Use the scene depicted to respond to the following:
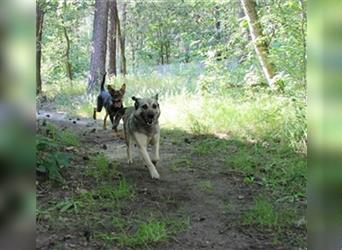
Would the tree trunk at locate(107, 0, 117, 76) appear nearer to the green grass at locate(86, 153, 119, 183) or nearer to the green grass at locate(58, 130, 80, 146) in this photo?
the green grass at locate(58, 130, 80, 146)

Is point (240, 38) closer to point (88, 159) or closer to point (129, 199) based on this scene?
point (88, 159)

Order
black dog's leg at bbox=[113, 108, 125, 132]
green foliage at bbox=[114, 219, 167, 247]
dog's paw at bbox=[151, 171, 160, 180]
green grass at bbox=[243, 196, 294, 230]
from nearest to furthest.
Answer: green foliage at bbox=[114, 219, 167, 247]
green grass at bbox=[243, 196, 294, 230]
dog's paw at bbox=[151, 171, 160, 180]
black dog's leg at bbox=[113, 108, 125, 132]

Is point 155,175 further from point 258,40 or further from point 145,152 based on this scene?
point 258,40

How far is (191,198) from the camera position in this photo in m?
3.99

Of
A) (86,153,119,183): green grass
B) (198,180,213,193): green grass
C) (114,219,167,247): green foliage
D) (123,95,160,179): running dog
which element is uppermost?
(123,95,160,179): running dog

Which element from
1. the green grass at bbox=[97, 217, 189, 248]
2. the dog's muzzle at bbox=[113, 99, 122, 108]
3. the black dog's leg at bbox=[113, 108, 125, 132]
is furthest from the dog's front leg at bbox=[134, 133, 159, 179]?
the dog's muzzle at bbox=[113, 99, 122, 108]

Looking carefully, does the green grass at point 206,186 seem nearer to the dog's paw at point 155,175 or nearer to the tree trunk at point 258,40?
the dog's paw at point 155,175

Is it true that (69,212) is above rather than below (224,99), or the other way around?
below

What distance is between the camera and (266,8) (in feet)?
22.3

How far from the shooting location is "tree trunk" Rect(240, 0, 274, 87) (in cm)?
723

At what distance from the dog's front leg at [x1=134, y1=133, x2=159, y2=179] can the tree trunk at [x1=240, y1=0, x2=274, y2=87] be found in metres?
3.00

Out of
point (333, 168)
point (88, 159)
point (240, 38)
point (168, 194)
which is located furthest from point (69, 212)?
point (240, 38)

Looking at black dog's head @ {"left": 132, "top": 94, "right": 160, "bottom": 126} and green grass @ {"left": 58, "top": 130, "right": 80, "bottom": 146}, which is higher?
black dog's head @ {"left": 132, "top": 94, "right": 160, "bottom": 126}

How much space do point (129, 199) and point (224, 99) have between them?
3.90 meters
